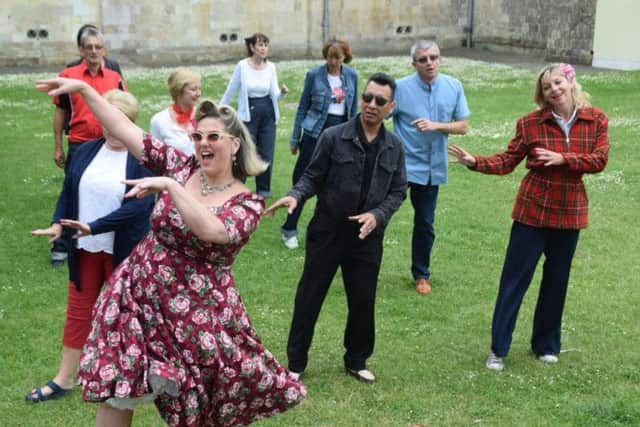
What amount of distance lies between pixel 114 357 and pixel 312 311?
2325 mm

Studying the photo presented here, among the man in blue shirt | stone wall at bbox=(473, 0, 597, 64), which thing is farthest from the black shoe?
stone wall at bbox=(473, 0, 597, 64)

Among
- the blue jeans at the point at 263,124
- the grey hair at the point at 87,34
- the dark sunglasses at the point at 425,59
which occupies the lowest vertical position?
the blue jeans at the point at 263,124

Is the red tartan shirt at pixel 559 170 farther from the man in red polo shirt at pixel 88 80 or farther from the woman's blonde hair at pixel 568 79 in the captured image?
the man in red polo shirt at pixel 88 80

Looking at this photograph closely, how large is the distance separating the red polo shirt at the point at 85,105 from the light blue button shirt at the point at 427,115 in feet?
8.84

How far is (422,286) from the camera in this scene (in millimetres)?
9164

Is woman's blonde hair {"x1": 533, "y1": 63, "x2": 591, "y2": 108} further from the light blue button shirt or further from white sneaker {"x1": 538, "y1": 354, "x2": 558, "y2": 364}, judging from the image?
white sneaker {"x1": 538, "y1": 354, "x2": 558, "y2": 364}

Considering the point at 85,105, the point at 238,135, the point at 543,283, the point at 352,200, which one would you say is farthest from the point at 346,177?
the point at 85,105

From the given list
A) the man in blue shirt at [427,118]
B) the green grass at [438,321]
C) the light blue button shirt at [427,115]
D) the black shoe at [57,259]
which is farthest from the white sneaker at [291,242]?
the black shoe at [57,259]

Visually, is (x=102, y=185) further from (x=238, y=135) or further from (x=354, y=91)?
(x=354, y=91)

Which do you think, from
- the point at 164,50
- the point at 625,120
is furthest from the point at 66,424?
the point at 164,50

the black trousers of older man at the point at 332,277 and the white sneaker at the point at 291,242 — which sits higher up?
the black trousers of older man at the point at 332,277

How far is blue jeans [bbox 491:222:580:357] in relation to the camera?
7.08 metres

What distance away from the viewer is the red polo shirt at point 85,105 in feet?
30.1

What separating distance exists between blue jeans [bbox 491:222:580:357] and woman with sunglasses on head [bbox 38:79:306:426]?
257cm
